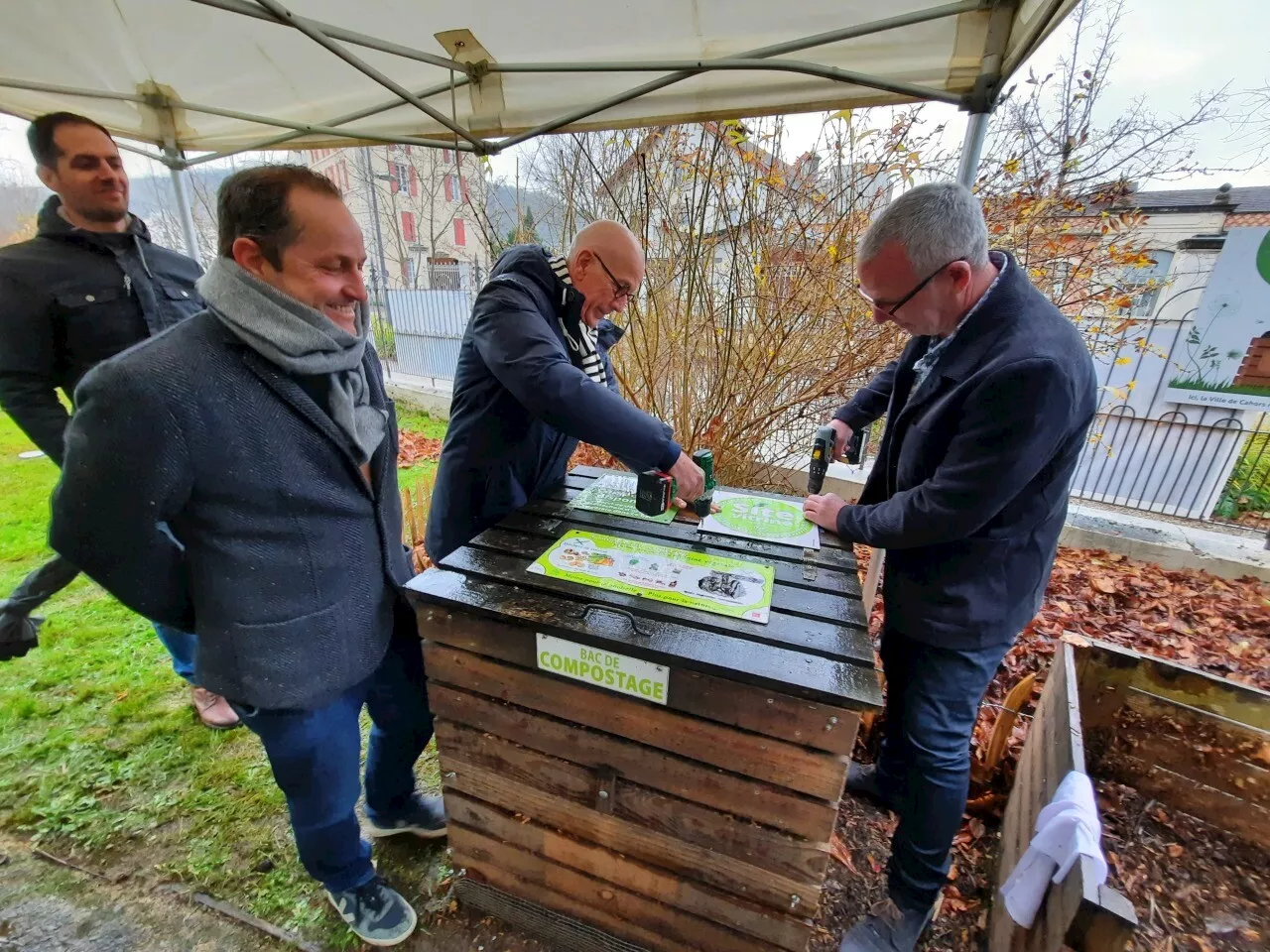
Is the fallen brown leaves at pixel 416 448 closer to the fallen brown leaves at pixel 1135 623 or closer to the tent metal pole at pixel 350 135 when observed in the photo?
the tent metal pole at pixel 350 135

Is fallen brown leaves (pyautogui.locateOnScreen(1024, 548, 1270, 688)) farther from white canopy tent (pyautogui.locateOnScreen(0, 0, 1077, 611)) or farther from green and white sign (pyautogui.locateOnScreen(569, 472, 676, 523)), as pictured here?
green and white sign (pyautogui.locateOnScreen(569, 472, 676, 523))

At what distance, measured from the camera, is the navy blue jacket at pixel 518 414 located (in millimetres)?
1634

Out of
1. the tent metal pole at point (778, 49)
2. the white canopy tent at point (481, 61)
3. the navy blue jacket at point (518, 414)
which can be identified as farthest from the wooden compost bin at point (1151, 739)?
the tent metal pole at point (778, 49)

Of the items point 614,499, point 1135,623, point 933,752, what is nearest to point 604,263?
point 614,499

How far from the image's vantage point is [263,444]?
1163 mm

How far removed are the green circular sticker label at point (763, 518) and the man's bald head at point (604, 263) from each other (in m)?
0.91

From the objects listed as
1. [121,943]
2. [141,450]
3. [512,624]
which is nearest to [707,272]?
[512,624]

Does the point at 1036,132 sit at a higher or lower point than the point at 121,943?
higher

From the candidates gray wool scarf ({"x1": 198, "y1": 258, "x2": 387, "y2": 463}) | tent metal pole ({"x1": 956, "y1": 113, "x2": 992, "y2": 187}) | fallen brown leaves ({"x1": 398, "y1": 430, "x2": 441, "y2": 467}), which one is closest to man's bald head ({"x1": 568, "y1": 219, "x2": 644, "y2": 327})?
gray wool scarf ({"x1": 198, "y1": 258, "x2": 387, "y2": 463})

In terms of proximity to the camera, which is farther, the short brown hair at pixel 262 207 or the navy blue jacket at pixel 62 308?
the navy blue jacket at pixel 62 308

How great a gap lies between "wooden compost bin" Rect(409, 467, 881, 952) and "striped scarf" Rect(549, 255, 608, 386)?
697 millimetres

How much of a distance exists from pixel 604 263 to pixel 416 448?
5325mm

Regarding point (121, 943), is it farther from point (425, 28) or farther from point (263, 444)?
point (425, 28)

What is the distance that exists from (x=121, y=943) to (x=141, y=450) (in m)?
1.80
